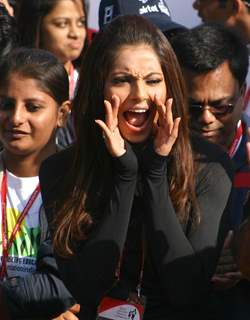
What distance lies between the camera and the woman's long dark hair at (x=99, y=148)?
3.21 m

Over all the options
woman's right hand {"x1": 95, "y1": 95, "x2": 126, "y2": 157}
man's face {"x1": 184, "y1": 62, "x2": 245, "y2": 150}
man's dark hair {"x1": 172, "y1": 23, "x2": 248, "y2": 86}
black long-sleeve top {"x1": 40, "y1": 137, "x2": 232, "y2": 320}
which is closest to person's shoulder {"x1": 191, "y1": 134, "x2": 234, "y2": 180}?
black long-sleeve top {"x1": 40, "y1": 137, "x2": 232, "y2": 320}

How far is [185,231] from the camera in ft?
10.4

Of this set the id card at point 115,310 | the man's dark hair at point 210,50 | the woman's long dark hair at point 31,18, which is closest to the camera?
the id card at point 115,310

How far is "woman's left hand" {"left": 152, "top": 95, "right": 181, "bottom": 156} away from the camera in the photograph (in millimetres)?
3135

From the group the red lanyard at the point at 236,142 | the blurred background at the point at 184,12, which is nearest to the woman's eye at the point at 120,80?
the red lanyard at the point at 236,142

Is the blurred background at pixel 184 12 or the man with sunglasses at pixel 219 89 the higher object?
the blurred background at pixel 184 12

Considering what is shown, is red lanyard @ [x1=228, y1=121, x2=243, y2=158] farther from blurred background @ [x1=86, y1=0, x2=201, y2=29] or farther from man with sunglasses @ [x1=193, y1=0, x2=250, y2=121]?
blurred background @ [x1=86, y1=0, x2=201, y2=29]

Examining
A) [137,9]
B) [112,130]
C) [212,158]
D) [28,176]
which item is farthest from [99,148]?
[137,9]

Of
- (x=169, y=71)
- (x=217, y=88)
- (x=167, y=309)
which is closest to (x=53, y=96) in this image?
(x=217, y=88)

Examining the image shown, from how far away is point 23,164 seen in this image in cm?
430

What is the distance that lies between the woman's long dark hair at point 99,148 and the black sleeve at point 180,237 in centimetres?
7

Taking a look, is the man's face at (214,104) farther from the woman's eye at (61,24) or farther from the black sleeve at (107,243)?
the woman's eye at (61,24)

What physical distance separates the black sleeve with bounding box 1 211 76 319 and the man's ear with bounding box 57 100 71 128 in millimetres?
736

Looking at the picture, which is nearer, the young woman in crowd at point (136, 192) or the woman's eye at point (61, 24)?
the young woman in crowd at point (136, 192)
